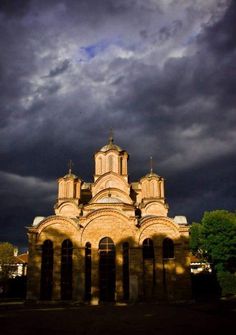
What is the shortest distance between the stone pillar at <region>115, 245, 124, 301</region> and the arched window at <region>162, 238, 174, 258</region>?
3.23m

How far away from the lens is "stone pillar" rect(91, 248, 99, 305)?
82.8 ft

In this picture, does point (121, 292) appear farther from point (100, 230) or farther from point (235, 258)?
point (235, 258)

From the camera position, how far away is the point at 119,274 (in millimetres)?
25719

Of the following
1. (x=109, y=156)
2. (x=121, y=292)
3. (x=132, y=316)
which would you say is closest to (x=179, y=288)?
(x=121, y=292)

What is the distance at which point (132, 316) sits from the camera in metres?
17.3

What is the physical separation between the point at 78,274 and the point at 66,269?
3.65 feet

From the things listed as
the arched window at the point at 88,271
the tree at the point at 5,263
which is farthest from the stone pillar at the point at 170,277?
the tree at the point at 5,263

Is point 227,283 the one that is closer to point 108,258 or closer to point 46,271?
point 108,258

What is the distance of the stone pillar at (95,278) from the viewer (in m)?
25.2

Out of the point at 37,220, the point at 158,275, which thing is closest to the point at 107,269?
the point at 158,275

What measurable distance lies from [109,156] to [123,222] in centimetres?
1062

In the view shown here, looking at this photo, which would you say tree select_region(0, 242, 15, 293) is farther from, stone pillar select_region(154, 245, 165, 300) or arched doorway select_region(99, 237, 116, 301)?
stone pillar select_region(154, 245, 165, 300)

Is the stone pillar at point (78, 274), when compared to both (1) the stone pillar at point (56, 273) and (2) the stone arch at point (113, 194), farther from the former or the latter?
(2) the stone arch at point (113, 194)

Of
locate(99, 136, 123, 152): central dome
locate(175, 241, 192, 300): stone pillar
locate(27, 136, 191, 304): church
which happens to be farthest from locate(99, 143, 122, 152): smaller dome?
locate(175, 241, 192, 300): stone pillar
